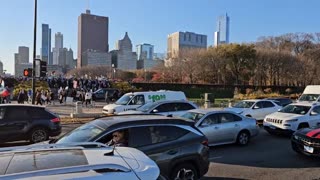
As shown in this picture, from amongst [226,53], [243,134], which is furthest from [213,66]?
[243,134]

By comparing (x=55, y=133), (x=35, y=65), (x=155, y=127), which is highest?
(x=35, y=65)

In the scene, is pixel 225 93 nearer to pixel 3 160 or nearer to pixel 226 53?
pixel 226 53

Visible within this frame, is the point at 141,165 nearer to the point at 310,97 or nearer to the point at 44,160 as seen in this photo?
the point at 44,160

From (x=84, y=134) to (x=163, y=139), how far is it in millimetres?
1561

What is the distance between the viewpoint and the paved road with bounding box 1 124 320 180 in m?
9.86

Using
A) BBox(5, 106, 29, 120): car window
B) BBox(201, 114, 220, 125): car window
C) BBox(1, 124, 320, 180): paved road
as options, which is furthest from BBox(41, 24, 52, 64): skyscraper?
BBox(1, 124, 320, 180): paved road

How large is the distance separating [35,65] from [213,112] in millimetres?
12793

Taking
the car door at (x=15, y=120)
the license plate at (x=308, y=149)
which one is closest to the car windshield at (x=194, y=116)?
the license plate at (x=308, y=149)

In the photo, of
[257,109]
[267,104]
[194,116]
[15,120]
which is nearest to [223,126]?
[194,116]

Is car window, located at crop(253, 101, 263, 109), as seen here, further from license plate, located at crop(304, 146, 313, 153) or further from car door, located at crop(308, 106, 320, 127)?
license plate, located at crop(304, 146, 313, 153)

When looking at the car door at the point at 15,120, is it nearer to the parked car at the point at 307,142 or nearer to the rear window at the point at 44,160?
the parked car at the point at 307,142

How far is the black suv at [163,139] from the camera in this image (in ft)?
25.1

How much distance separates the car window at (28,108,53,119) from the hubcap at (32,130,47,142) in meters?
0.57

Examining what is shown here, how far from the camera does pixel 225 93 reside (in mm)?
59344
